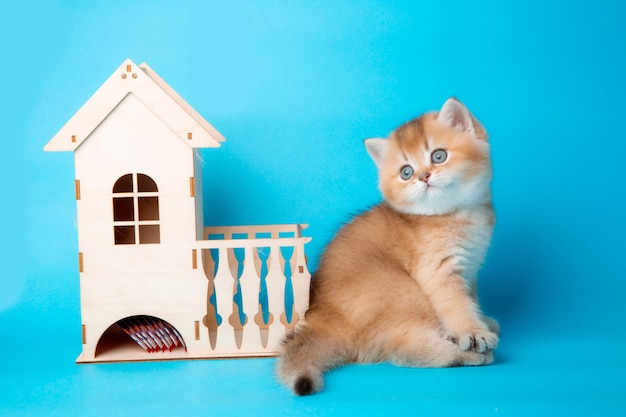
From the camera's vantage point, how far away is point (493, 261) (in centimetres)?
350

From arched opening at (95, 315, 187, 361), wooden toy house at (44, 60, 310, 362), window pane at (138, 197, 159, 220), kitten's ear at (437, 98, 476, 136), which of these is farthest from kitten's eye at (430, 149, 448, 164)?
window pane at (138, 197, 159, 220)

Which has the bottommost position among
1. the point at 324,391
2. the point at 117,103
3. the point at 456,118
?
the point at 324,391

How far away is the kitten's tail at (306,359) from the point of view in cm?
220

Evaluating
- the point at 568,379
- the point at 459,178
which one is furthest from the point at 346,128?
the point at 568,379

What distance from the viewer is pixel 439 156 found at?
102 inches

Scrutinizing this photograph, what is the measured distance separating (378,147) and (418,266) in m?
0.49

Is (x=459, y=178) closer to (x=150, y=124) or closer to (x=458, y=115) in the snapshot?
(x=458, y=115)

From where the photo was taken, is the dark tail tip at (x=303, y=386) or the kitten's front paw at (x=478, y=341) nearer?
the dark tail tip at (x=303, y=386)

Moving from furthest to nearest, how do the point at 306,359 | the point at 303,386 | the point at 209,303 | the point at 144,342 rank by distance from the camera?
the point at 209,303 → the point at 144,342 → the point at 306,359 → the point at 303,386

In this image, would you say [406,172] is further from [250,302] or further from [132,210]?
[132,210]

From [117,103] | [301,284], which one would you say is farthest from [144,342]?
[117,103]

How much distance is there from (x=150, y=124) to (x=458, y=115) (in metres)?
1.14

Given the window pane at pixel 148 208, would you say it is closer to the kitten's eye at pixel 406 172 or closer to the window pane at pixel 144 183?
the window pane at pixel 144 183

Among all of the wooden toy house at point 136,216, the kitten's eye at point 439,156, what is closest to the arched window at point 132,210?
the wooden toy house at point 136,216
